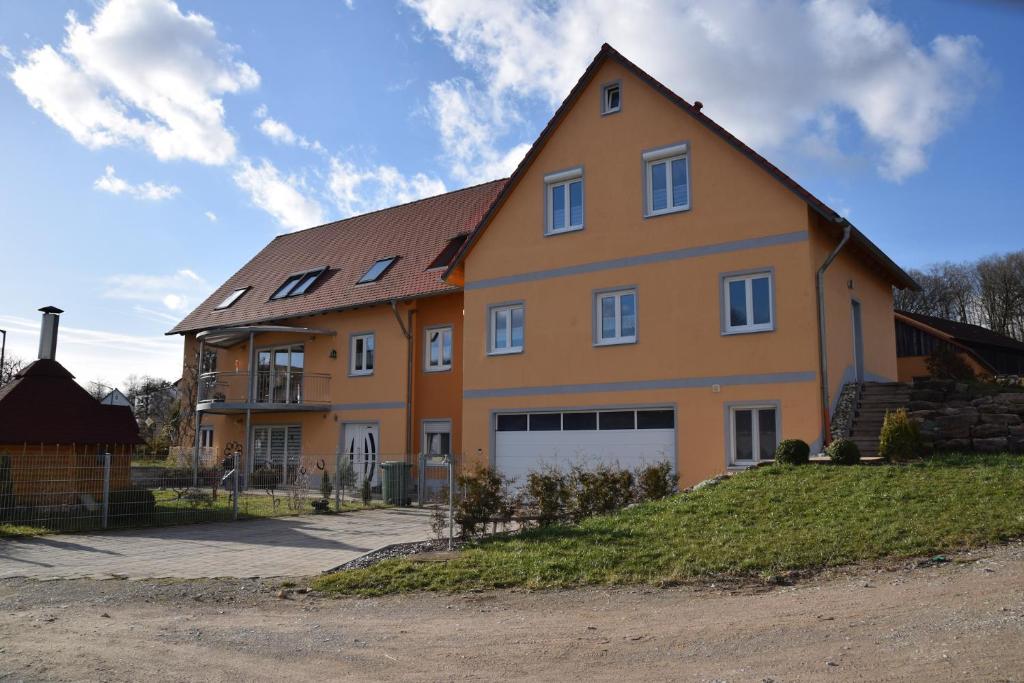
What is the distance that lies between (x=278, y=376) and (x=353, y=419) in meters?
3.31

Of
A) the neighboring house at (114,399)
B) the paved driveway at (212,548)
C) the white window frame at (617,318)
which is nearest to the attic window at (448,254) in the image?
the white window frame at (617,318)

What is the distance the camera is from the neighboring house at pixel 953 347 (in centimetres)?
3475

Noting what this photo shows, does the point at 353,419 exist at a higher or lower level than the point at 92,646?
higher

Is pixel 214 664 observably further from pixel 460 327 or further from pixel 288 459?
pixel 288 459

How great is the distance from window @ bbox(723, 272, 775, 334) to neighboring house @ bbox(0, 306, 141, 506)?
41.5ft

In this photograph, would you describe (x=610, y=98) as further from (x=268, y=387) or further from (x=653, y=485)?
(x=268, y=387)

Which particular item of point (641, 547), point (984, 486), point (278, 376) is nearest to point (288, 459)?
point (278, 376)

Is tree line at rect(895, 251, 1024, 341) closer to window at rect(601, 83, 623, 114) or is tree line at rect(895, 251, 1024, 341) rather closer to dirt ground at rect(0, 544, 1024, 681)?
window at rect(601, 83, 623, 114)

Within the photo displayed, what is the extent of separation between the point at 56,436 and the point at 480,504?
1060 centimetres

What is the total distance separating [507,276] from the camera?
2070cm

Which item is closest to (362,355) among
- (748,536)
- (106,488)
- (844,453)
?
(106,488)

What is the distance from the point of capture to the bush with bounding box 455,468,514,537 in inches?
460

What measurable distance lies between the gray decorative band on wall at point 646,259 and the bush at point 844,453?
14.1ft

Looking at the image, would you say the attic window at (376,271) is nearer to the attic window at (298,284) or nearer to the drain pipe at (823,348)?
the attic window at (298,284)
